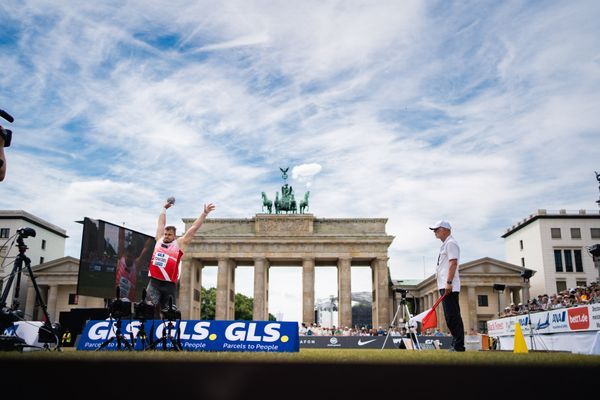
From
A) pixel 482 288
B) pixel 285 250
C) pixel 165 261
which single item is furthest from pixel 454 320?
pixel 482 288

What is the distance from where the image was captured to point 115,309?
8.31m

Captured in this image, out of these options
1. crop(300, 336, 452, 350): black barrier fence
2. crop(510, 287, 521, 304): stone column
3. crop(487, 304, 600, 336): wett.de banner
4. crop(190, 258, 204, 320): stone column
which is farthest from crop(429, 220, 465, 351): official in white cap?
crop(510, 287, 521, 304): stone column

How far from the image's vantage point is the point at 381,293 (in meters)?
62.1

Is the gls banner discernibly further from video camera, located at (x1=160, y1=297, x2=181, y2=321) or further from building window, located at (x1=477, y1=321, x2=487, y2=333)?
building window, located at (x1=477, y1=321, x2=487, y2=333)

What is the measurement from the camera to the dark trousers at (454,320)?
8.92 m

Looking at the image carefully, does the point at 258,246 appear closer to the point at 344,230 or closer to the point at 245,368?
the point at 344,230

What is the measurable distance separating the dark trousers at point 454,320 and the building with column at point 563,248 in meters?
64.0

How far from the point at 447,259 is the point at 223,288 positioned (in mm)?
55642

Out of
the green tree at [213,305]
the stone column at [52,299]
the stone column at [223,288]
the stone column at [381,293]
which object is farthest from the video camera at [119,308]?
the green tree at [213,305]

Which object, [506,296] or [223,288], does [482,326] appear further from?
[223,288]

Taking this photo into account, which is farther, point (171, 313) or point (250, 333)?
point (250, 333)

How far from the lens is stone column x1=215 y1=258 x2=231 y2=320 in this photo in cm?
6156

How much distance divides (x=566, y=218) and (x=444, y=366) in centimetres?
7420

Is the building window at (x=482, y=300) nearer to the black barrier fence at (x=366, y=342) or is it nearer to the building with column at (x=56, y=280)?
the black barrier fence at (x=366, y=342)
